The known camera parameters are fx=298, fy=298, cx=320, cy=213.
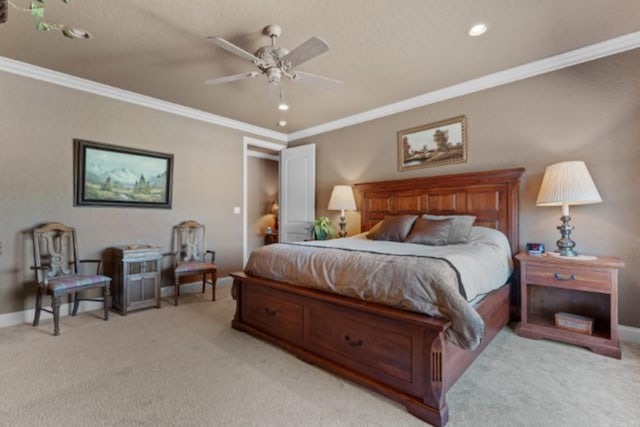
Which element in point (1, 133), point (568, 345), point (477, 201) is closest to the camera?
point (568, 345)

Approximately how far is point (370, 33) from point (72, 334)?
3914mm

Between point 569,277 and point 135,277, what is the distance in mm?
4429

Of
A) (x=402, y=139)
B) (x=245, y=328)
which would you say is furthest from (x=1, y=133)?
(x=402, y=139)

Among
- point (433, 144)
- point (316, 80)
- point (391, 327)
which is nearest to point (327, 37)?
point (316, 80)

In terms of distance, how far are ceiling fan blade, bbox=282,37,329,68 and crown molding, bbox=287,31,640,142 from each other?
2.13 m

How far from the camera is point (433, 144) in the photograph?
3922mm

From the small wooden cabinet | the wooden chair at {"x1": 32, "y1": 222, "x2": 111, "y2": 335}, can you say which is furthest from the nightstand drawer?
the wooden chair at {"x1": 32, "y1": 222, "x2": 111, "y2": 335}

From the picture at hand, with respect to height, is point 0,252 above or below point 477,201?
below

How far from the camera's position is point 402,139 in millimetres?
4215

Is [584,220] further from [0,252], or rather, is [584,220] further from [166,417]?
[0,252]

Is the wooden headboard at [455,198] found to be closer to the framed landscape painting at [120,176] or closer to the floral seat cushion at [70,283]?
the framed landscape painting at [120,176]

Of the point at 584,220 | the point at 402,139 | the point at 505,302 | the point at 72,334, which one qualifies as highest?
the point at 402,139

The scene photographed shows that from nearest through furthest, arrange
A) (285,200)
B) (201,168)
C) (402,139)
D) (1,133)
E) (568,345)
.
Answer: (568,345)
(1,133)
(402,139)
(201,168)
(285,200)

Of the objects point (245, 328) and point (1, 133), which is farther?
point (1, 133)
